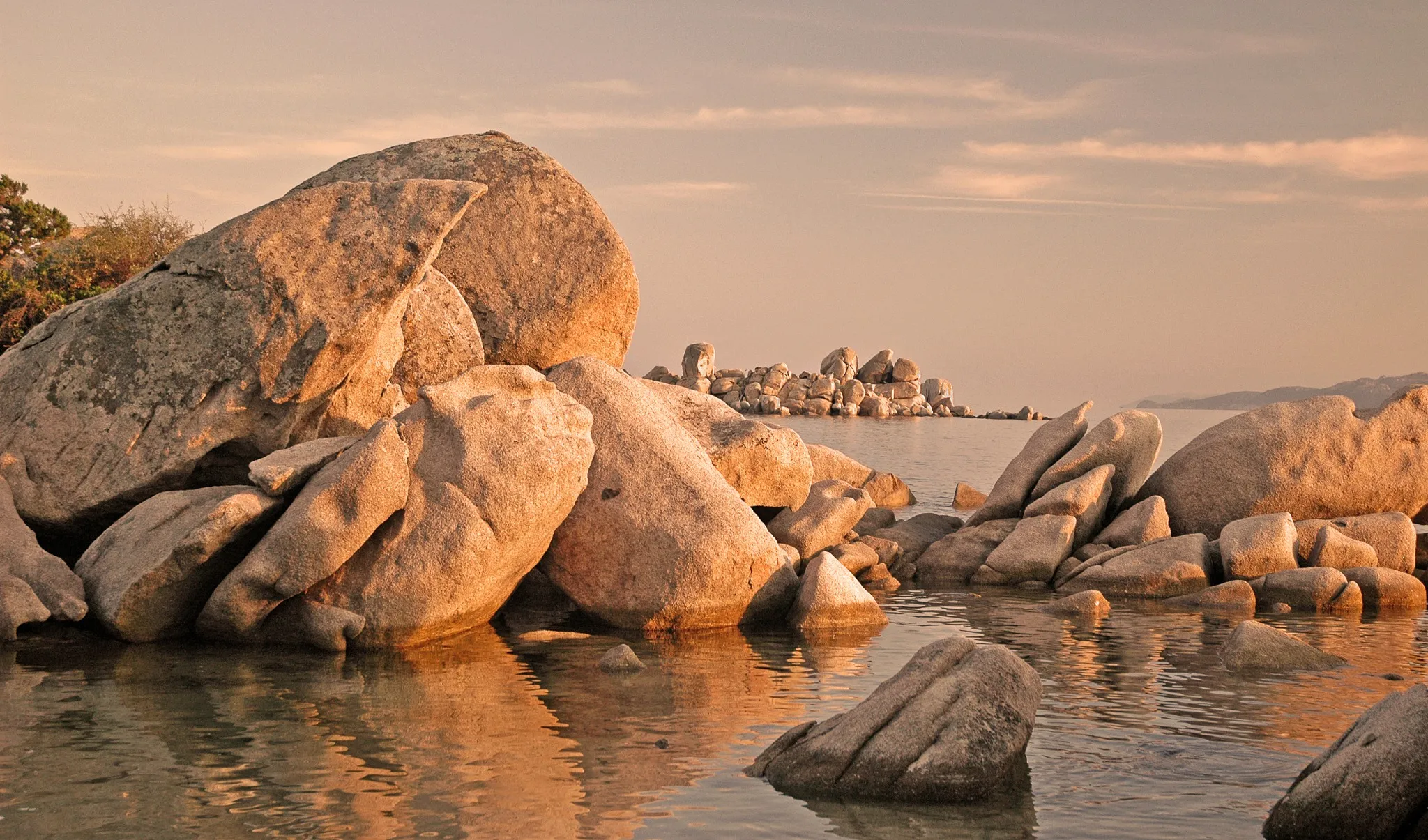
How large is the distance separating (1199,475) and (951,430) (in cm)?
10139

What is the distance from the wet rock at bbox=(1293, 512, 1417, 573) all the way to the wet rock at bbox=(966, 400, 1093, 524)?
506 cm

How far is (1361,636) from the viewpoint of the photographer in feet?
65.0

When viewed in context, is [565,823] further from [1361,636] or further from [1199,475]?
[1199,475]

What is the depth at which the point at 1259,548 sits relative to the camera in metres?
23.7

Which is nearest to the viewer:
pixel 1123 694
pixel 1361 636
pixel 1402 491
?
pixel 1123 694

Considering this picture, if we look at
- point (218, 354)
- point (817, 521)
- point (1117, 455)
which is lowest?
point (817, 521)

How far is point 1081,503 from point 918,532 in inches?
145

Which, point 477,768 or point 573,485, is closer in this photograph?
point 477,768

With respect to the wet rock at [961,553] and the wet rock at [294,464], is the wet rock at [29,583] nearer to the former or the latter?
the wet rock at [294,464]

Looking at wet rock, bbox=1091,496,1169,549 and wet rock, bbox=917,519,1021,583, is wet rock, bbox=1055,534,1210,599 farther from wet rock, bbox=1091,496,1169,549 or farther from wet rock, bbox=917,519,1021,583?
wet rock, bbox=917,519,1021,583

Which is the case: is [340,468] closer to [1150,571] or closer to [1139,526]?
[1150,571]

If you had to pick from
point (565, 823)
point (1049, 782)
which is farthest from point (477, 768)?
point (1049, 782)

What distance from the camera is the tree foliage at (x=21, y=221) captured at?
159 ft

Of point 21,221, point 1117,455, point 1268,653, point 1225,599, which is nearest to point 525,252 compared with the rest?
point 1117,455
